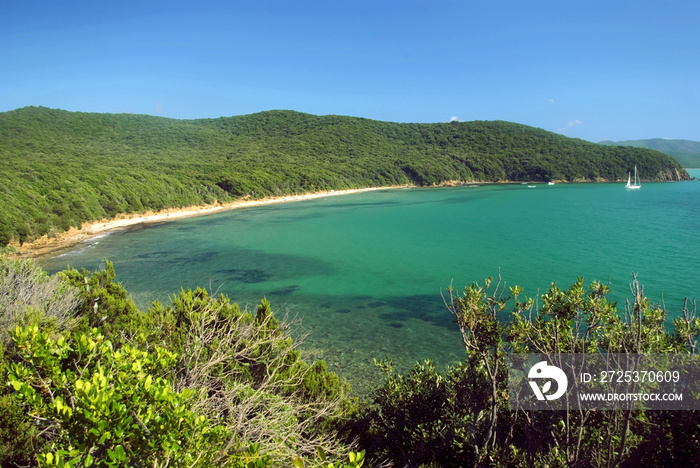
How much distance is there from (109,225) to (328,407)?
39879mm

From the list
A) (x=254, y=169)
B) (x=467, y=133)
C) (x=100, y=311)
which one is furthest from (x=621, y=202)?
(x=467, y=133)

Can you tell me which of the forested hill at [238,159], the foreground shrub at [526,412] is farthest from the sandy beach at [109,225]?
the foreground shrub at [526,412]

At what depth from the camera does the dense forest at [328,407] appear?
2713mm

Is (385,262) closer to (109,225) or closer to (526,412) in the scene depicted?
(526,412)

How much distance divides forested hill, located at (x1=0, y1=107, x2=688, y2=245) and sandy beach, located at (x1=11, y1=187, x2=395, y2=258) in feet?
2.45

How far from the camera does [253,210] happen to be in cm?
5425

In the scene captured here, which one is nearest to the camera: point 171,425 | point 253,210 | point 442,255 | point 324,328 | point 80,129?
point 171,425

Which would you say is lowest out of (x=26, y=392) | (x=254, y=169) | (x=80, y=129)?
(x=26, y=392)

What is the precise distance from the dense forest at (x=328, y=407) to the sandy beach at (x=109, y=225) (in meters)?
22.7

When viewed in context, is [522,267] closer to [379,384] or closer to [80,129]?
Result: [379,384]

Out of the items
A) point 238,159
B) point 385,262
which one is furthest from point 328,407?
point 238,159

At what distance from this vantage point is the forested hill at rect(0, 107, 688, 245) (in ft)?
129

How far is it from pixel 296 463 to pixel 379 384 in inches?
351

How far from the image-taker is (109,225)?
38.1 meters
